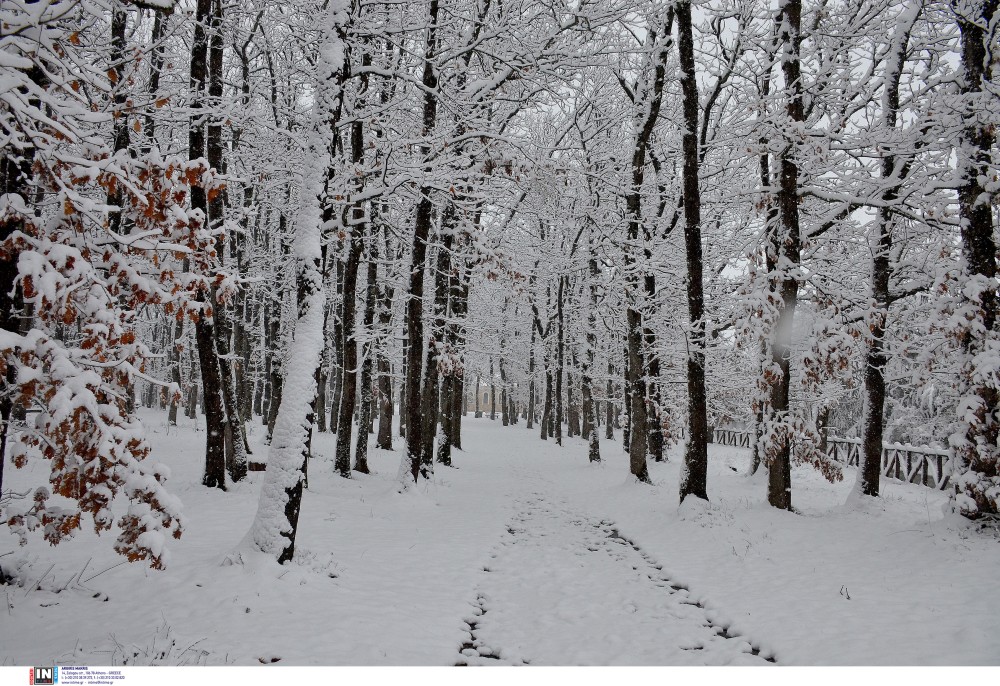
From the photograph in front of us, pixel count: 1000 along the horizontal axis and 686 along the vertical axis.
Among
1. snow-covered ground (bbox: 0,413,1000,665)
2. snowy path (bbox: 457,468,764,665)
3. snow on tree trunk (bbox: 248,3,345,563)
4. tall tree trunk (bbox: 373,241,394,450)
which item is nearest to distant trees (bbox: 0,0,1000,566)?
snow on tree trunk (bbox: 248,3,345,563)

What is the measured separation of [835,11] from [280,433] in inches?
572

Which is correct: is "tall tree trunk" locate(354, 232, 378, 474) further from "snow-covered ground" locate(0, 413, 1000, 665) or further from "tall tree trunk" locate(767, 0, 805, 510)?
"tall tree trunk" locate(767, 0, 805, 510)

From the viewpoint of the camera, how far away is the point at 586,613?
5.96 metres

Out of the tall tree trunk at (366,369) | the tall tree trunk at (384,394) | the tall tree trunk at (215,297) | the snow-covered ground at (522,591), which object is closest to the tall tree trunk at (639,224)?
the snow-covered ground at (522,591)

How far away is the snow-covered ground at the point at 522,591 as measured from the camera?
4656 mm

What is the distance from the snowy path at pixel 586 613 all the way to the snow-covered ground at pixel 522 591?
0.03 m

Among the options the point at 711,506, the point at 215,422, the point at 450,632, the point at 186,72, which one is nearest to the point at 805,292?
the point at 711,506

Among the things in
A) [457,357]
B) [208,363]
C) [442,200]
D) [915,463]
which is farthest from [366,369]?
[915,463]

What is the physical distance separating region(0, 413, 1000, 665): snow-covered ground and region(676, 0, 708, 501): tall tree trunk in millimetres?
1147

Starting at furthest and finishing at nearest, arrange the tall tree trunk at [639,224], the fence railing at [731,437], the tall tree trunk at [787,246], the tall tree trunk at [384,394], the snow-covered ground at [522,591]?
the fence railing at [731,437] → the tall tree trunk at [384,394] → the tall tree trunk at [639,224] → the tall tree trunk at [787,246] → the snow-covered ground at [522,591]

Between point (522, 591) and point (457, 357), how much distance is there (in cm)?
766

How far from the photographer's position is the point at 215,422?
34.5 ft

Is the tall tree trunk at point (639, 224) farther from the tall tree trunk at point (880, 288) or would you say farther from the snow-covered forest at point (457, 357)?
the tall tree trunk at point (880, 288)

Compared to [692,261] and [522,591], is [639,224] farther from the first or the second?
[522,591]
